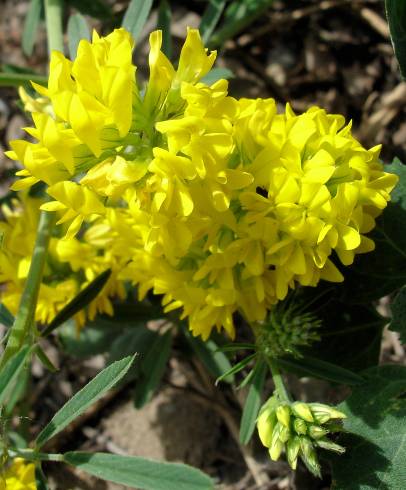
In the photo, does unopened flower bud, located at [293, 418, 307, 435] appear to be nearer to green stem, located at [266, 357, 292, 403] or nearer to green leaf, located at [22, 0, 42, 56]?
green stem, located at [266, 357, 292, 403]

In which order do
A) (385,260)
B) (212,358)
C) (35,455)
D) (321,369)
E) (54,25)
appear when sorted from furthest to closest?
1. (54,25)
2. (212,358)
3. (385,260)
4. (321,369)
5. (35,455)

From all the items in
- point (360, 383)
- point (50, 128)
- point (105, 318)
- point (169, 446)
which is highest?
point (50, 128)

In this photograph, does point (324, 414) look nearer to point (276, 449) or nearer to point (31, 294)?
point (276, 449)

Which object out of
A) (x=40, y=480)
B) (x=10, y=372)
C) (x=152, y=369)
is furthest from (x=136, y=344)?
(x=10, y=372)

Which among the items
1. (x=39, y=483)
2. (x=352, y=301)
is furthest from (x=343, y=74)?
(x=39, y=483)

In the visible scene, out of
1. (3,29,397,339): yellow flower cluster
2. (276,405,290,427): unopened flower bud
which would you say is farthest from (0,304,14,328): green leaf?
(276,405,290,427): unopened flower bud

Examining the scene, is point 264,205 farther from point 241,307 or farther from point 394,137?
point 394,137
